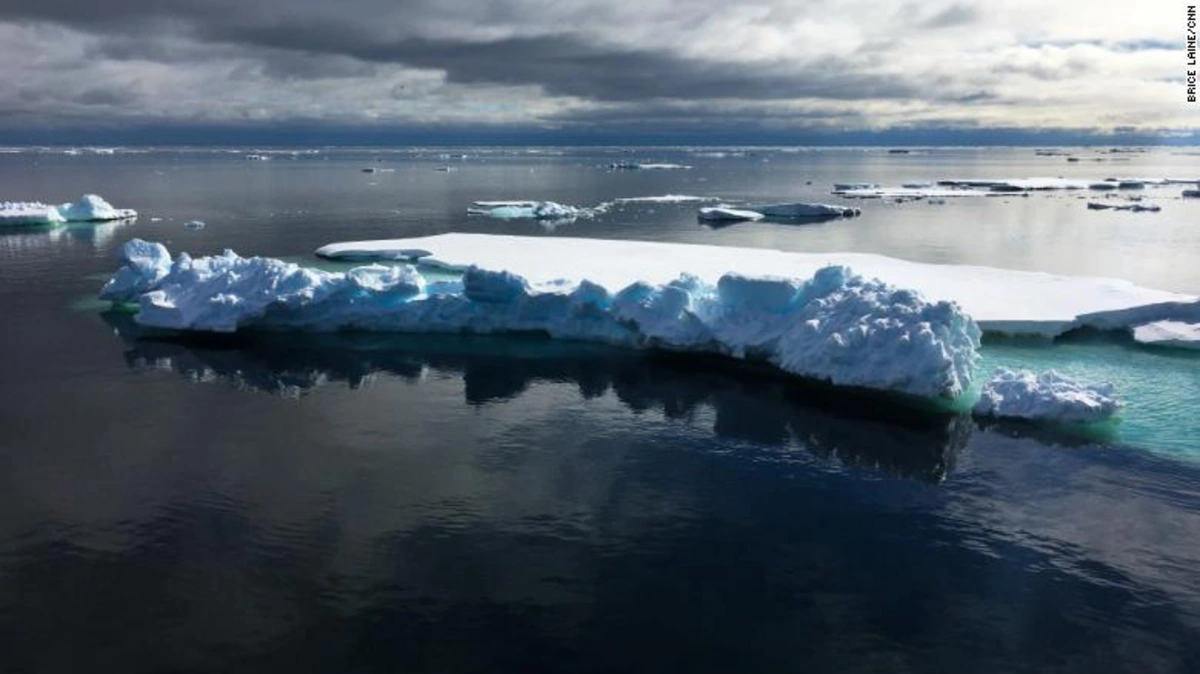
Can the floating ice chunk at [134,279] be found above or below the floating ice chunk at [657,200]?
below

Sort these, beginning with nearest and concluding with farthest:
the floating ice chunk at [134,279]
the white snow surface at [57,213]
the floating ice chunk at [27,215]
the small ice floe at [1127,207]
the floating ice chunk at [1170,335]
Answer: the floating ice chunk at [1170,335] < the floating ice chunk at [134,279] < the floating ice chunk at [27,215] < the white snow surface at [57,213] < the small ice floe at [1127,207]

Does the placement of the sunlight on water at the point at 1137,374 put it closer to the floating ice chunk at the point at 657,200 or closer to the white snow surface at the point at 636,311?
the white snow surface at the point at 636,311

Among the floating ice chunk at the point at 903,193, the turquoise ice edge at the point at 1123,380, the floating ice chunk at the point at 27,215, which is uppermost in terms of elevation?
the floating ice chunk at the point at 903,193

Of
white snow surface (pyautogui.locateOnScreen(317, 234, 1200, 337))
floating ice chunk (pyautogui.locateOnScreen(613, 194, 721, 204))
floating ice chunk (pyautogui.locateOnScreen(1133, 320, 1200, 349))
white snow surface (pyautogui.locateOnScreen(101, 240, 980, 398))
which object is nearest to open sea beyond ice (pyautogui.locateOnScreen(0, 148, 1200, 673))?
floating ice chunk (pyautogui.locateOnScreen(1133, 320, 1200, 349))

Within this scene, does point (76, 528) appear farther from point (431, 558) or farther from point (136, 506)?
point (431, 558)

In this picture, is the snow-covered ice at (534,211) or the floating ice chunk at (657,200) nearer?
the snow-covered ice at (534,211)

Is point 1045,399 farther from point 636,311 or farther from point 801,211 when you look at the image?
point 801,211

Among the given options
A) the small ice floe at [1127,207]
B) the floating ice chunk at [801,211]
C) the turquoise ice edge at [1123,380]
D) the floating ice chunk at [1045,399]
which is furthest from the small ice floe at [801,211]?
the floating ice chunk at [1045,399]
